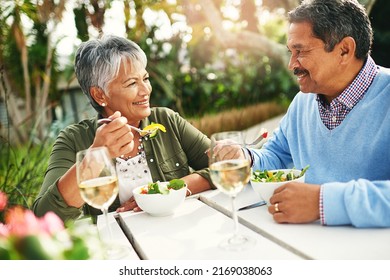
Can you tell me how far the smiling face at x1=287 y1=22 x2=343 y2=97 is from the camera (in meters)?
1.40

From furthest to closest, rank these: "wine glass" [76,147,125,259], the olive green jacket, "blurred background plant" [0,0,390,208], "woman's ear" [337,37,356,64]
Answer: "blurred background plant" [0,0,390,208] < the olive green jacket < "woman's ear" [337,37,356,64] < "wine glass" [76,147,125,259]

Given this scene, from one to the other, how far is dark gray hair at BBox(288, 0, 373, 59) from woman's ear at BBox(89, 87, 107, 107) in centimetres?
90

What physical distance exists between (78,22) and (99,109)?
2.42 meters

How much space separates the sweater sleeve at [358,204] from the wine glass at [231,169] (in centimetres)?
21

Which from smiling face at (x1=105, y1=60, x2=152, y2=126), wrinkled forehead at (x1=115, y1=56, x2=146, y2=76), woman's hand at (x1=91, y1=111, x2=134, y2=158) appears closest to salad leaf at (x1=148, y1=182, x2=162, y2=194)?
woman's hand at (x1=91, y1=111, x2=134, y2=158)

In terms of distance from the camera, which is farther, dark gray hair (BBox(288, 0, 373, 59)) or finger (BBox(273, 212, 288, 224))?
dark gray hair (BBox(288, 0, 373, 59))

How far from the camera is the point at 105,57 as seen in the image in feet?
5.48

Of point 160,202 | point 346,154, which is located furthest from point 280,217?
point 346,154

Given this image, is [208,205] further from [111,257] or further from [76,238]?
[76,238]

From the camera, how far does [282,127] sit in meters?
1.69

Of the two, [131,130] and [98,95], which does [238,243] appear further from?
[98,95]

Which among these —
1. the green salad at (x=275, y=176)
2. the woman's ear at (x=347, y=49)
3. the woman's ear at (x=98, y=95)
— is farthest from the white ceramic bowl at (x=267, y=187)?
the woman's ear at (x=98, y=95)

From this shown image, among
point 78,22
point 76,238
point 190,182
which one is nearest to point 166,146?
point 190,182

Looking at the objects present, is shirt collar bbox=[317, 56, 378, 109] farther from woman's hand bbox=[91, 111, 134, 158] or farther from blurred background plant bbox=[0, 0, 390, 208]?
blurred background plant bbox=[0, 0, 390, 208]
